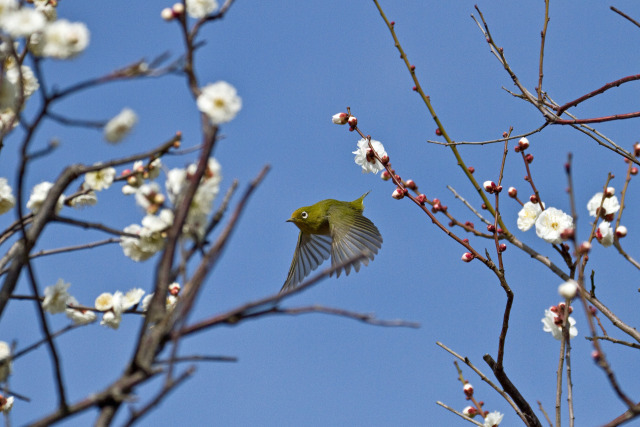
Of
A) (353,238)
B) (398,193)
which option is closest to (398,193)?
(398,193)

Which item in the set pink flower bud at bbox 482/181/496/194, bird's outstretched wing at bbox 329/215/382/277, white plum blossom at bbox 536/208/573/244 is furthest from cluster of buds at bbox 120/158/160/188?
bird's outstretched wing at bbox 329/215/382/277

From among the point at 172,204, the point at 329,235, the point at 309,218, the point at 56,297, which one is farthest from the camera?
the point at 329,235

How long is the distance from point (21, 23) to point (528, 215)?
236 cm

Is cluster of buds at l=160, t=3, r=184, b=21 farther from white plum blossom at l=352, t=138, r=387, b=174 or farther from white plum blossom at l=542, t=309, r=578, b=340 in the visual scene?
white plum blossom at l=542, t=309, r=578, b=340

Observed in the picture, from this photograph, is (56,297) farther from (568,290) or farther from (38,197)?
(568,290)

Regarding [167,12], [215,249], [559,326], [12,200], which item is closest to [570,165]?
[215,249]

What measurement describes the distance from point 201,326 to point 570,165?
0.96 metres

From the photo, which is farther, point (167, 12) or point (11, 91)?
point (11, 91)

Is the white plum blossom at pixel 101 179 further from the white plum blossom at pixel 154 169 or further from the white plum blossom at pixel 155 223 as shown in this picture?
the white plum blossom at pixel 155 223

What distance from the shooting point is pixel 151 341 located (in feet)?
4.73

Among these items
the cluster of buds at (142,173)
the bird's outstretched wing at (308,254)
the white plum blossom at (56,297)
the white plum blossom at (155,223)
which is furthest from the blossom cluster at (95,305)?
the bird's outstretched wing at (308,254)

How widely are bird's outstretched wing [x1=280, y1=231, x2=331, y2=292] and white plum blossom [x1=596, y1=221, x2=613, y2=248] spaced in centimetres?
337

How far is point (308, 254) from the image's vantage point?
6.30 meters

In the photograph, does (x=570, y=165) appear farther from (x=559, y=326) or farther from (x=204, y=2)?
(x=559, y=326)
